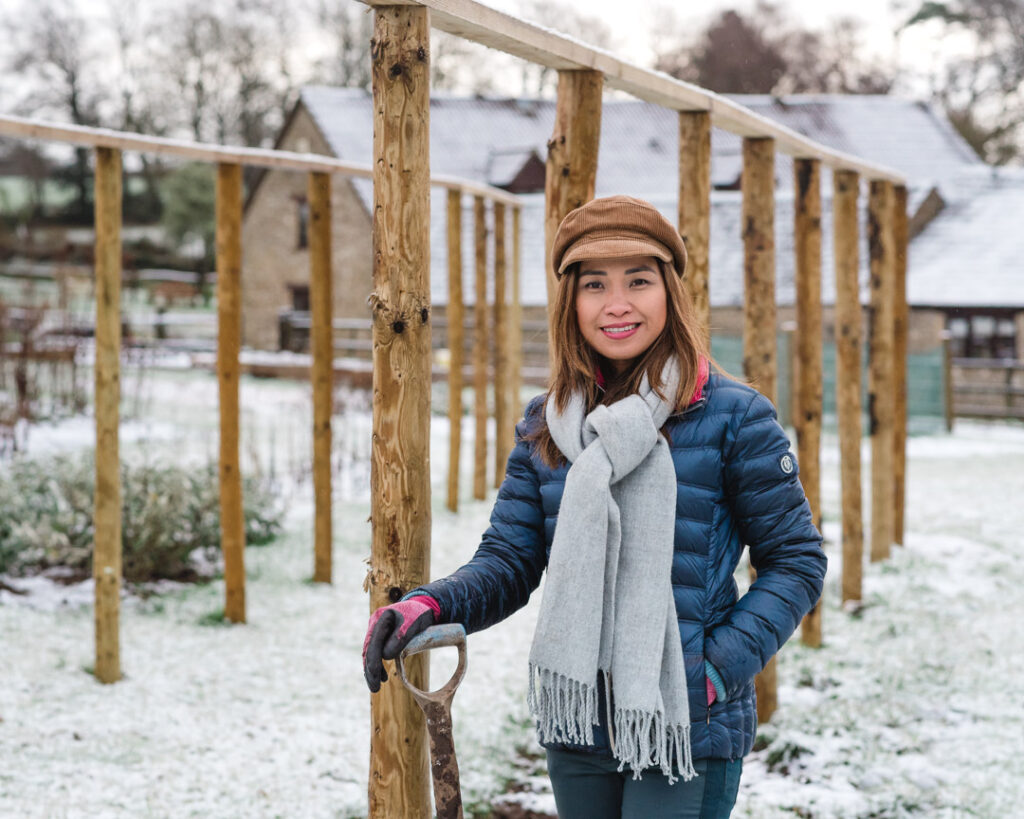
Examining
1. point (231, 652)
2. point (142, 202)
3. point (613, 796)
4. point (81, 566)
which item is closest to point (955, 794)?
point (613, 796)

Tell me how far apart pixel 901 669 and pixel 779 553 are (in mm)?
3377

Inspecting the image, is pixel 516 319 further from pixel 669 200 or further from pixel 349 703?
pixel 669 200

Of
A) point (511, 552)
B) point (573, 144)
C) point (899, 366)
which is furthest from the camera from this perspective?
point (899, 366)

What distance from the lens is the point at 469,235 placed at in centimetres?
2272

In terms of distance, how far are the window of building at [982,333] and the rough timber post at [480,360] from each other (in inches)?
503

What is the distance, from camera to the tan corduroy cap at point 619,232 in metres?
2.25

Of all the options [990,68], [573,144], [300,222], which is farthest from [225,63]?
[573,144]

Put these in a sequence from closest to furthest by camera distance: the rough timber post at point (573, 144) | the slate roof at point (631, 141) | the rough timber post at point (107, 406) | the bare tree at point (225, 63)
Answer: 1. the rough timber post at point (573, 144)
2. the rough timber post at point (107, 406)
3. the slate roof at point (631, 141)
4. the bare tree at point (225, 63)

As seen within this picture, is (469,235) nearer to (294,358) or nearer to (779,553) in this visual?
(294,358)

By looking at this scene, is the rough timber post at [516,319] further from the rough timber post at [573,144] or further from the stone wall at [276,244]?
the stone wall at [276,244]

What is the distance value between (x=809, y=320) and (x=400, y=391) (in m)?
3.24

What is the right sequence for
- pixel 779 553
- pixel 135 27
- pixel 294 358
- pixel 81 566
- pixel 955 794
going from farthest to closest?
pixel 135 27, pixel 294 358, pixel 81 566, pixel 955 794, pixel 779 553

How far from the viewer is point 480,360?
377 inches

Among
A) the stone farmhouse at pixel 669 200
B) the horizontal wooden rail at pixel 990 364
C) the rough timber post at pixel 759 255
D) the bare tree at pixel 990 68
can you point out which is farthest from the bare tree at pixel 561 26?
the rough timber post at pixel 759 255
